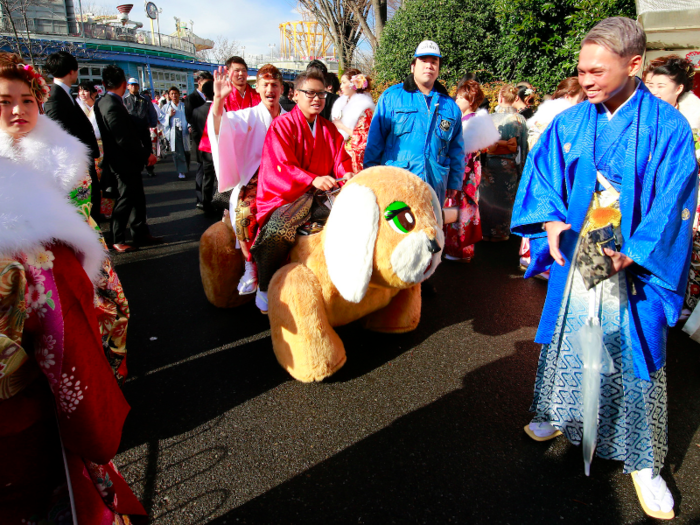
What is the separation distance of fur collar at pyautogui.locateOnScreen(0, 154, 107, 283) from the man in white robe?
1962 mm

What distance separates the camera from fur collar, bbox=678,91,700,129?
344 cm

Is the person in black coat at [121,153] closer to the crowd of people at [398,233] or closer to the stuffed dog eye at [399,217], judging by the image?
the crowd of people at [398,233]

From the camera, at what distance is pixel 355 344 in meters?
3.25

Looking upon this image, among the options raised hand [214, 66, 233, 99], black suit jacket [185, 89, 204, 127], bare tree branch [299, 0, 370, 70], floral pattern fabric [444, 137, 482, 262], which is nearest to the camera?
raised hand [214, 66, 233, 99]

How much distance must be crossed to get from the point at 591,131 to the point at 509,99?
3872 millimetres

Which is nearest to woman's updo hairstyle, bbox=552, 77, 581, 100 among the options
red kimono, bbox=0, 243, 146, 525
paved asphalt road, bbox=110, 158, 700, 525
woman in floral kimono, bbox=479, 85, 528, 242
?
woman in floral kimono, bbox=479, 85, 528, 242

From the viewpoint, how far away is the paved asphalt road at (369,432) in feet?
6.33

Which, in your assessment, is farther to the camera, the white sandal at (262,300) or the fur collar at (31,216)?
the white sandal at (262,300)

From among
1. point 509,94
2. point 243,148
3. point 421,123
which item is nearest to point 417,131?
point 421,123

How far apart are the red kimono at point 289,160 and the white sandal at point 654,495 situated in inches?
92.5

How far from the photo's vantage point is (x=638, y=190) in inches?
67.9

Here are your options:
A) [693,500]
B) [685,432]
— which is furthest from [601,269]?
[685,432]

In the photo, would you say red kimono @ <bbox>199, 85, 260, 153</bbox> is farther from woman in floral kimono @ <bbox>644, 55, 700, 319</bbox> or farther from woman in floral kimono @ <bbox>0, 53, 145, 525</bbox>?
woman in floral kimono @ <bbox>644, 55, 700, 319</bbox>

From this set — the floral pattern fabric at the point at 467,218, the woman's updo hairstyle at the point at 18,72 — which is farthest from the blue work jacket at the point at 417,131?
the woman's updo hairstyle at the point at 18,72
